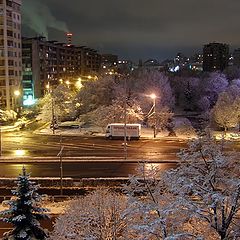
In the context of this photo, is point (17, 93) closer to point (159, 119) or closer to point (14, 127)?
point (14, 127)

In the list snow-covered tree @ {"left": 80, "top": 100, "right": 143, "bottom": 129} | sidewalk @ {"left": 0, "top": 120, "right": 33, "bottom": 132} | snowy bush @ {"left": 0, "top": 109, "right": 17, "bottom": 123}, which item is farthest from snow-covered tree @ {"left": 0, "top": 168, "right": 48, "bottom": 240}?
snowy bush @ {"left": 0, "top": 109, "right": 17, "bottom": 123}

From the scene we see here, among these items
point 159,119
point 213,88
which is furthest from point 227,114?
point 213,88

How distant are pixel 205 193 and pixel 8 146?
40784mm

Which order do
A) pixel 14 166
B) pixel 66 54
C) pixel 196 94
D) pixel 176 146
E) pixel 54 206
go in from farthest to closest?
pixel 66 54 < pixel 196 94 < pixel 176 146 < pixel 14 166 < pixel 54 206

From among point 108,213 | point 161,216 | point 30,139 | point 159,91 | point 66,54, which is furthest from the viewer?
point 66,54

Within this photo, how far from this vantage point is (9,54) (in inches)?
3324

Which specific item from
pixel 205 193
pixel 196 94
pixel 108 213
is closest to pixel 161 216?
pixel 205 193

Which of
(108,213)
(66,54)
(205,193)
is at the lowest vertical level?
(108,213)

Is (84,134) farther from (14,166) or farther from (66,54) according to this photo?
(66,54)

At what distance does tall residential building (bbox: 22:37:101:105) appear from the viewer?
107 m

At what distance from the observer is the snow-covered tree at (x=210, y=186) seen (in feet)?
48.5

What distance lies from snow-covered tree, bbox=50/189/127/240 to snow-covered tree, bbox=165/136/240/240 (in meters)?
2.79

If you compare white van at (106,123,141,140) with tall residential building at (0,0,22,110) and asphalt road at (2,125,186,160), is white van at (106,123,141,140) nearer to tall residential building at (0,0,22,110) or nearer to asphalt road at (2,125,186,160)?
asphalt road at (2,125,186,160)

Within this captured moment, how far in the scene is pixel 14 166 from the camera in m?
41.8
